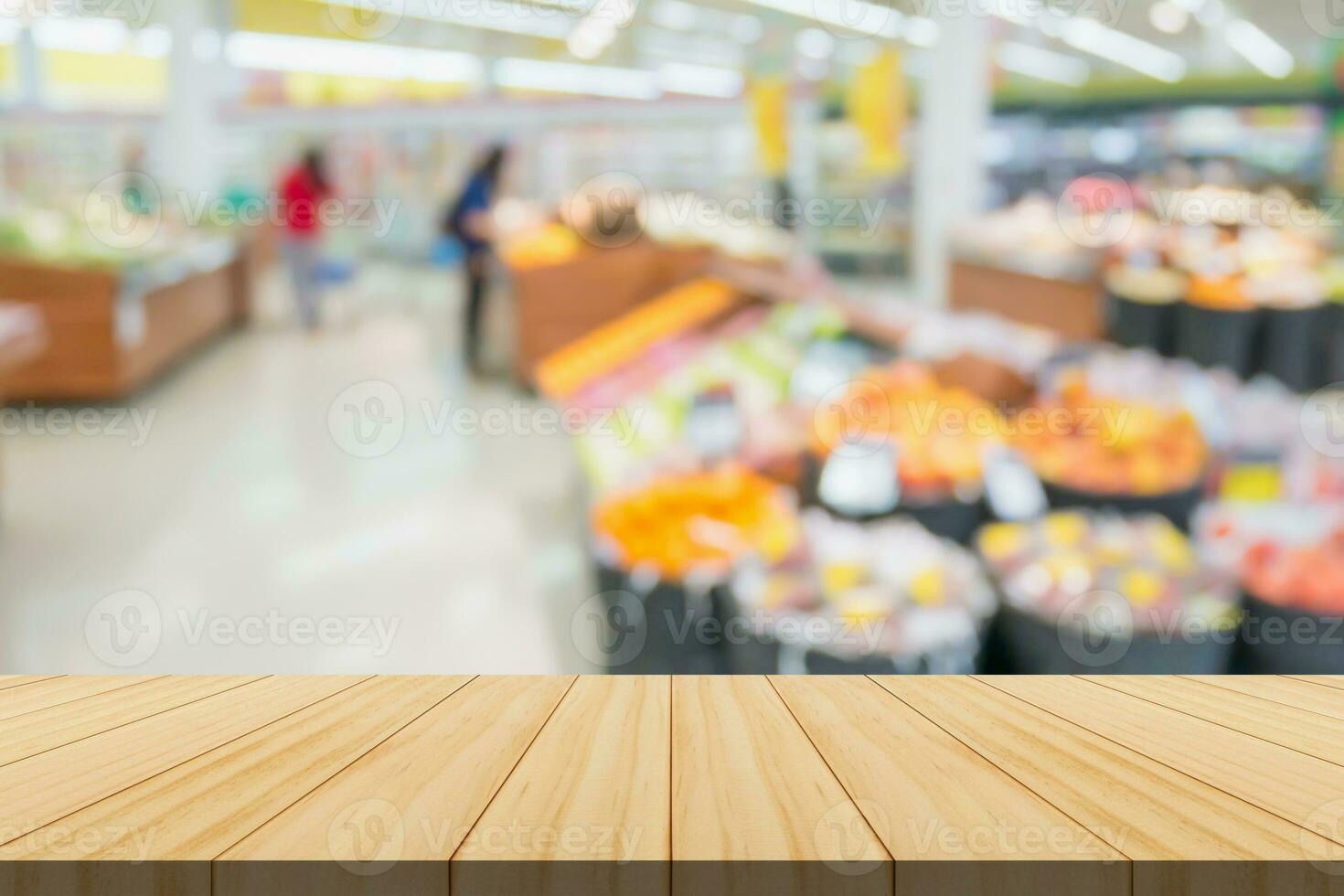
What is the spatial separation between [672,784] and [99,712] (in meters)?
0.51

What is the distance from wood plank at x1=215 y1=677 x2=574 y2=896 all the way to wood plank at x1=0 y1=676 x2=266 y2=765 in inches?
8.6

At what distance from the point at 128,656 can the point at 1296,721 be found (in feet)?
9.84

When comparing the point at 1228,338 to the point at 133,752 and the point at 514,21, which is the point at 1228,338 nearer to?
the point at 514,21

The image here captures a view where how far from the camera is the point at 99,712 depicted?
0.99 meters

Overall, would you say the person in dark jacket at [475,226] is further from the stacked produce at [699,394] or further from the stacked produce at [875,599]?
the stacked produce at [875,599]

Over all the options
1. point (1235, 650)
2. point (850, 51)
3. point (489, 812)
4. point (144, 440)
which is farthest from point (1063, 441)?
point (850, 51)

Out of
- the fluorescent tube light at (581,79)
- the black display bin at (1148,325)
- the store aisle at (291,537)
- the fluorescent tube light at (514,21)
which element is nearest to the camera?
the store aisle at (291,537)

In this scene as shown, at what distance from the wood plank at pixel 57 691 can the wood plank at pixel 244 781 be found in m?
0.21

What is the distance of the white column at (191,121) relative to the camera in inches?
456

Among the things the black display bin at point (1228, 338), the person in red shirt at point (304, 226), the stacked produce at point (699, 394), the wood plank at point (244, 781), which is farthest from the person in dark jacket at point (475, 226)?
the wood plank at point (244, 781)

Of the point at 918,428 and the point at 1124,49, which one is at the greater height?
the point at 1124,49

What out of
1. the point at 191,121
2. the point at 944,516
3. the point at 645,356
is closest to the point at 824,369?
the point at 944,516

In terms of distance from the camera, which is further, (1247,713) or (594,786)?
(1247,713)

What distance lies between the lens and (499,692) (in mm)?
1035
